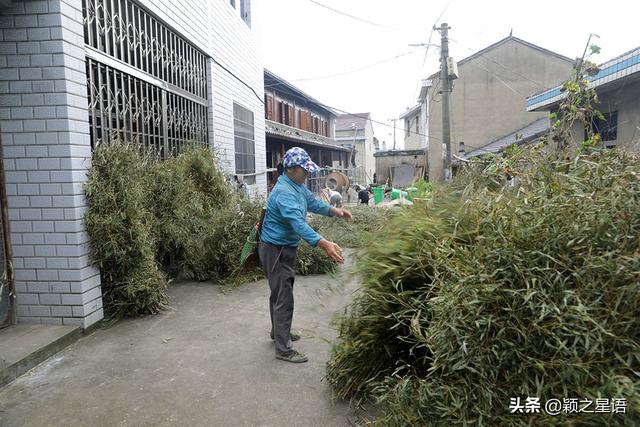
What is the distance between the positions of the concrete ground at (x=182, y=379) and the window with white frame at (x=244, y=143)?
5.22 m

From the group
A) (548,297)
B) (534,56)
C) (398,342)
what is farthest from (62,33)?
(534,56)

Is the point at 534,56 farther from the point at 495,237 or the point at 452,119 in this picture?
the point at 495,237

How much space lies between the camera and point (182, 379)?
326 cm

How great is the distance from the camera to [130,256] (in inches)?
171

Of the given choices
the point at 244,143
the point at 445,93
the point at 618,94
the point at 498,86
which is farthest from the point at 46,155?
the point at 498,86

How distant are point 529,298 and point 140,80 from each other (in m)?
5.19

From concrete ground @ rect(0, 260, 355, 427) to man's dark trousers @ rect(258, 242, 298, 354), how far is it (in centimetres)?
19

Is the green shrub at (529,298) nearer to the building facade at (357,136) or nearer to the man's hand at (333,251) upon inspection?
the man's hand at (333,251)

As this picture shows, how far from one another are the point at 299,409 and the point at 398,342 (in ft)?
2.50

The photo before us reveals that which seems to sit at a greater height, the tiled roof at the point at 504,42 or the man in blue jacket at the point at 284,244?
the tiled roof at the point at 504,42

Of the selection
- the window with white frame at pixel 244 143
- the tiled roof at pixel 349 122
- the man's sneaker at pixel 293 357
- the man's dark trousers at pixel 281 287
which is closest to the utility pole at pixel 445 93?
the window with white frame at pixel 244 143

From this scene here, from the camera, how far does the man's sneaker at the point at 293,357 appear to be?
3.55 meters

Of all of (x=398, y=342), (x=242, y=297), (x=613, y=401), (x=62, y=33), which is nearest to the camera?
(x=613, y=401)

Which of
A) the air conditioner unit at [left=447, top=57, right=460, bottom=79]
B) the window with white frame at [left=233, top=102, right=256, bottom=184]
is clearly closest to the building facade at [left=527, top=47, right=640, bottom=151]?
the window with white frame at [left=233, top=102, right=256, bottom=184]
